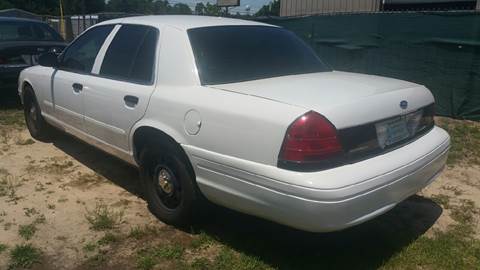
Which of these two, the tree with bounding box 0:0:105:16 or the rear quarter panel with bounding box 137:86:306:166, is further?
the tree with bounding box 0:0:105:16

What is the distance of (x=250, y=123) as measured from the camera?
280cm

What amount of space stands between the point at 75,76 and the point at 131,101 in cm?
116

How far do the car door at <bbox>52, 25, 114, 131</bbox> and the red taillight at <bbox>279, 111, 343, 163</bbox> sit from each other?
7.84 feet

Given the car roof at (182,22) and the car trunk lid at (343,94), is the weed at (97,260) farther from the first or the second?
the car roof at (182,22)

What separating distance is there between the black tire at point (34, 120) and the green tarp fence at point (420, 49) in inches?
220

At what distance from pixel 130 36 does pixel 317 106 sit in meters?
2.02

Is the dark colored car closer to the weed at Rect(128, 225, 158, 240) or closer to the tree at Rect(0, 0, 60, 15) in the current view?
the weed at Rect(128, 225, 158, 240)

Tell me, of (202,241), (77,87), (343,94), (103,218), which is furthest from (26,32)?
(343,94)

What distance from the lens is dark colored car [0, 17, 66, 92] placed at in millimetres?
7477

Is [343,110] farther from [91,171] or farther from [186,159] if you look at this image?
[91,171]

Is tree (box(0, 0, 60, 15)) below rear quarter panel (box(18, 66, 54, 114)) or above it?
above

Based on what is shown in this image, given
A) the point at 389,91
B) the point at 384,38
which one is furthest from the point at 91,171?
the point at 384,38

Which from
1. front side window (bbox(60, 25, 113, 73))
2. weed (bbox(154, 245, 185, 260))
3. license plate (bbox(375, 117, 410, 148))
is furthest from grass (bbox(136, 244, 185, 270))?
front side window (bbox(60, 25, 113, 73))

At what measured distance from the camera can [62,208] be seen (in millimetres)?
4047
